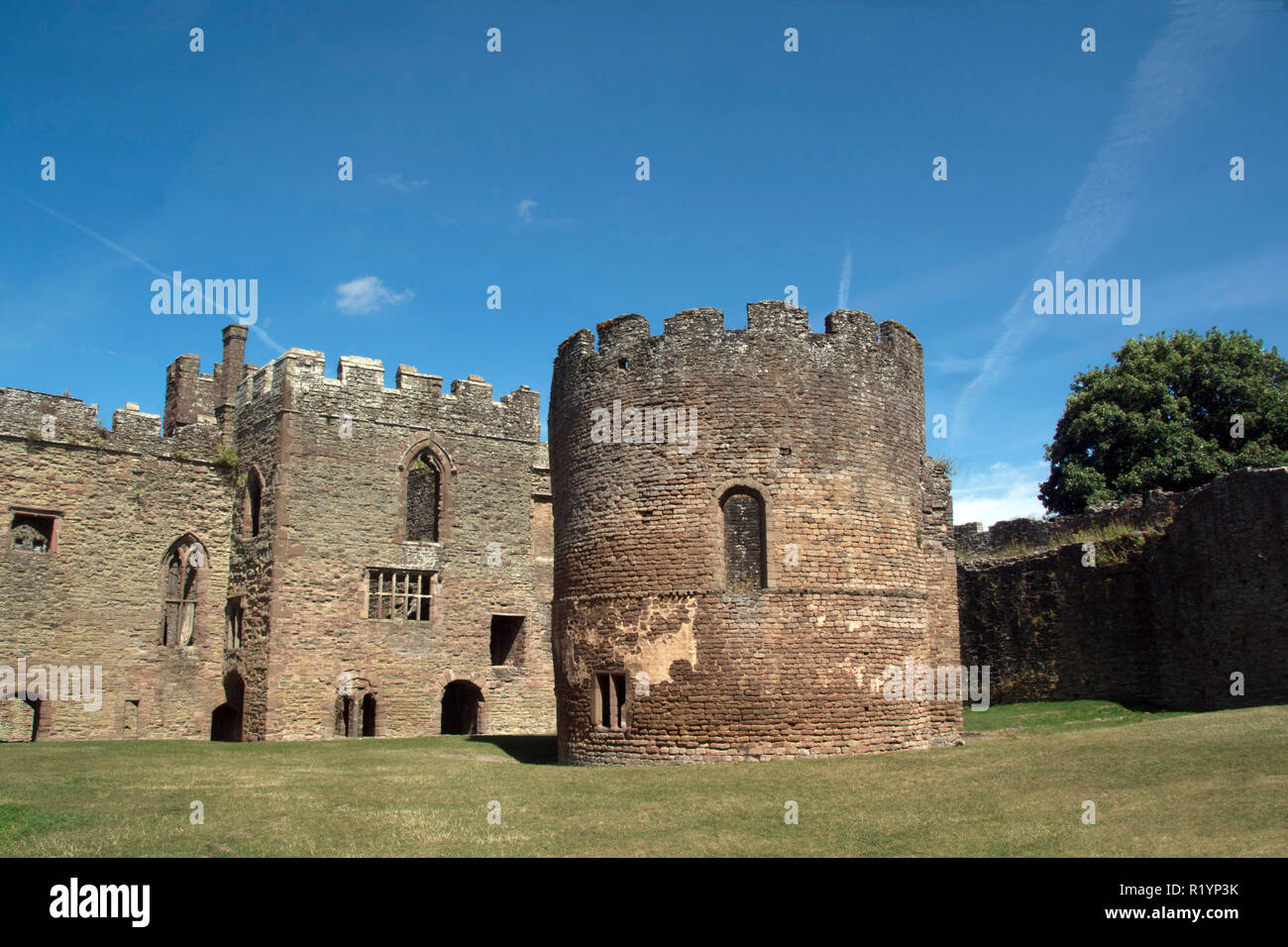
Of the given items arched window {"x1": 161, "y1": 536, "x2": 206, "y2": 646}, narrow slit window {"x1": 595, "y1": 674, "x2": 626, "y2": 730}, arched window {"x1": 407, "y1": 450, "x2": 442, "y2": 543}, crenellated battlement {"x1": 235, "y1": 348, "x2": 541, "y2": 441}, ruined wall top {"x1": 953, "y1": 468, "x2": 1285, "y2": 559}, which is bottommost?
narrow slit window {"x1": 595, "y1": 674, "x2": 626, "y2": 730}

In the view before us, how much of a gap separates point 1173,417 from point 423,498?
76.4ft

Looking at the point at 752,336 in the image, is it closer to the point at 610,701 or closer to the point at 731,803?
the point at 610,701

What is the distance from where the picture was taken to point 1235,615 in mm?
19578

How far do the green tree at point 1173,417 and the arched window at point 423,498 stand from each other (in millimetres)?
19239

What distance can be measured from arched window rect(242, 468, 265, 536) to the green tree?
2373 cm

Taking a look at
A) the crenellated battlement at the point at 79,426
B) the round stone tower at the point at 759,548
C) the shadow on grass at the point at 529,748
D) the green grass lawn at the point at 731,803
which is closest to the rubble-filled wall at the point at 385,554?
the crenellated battlement at the point at 79,426

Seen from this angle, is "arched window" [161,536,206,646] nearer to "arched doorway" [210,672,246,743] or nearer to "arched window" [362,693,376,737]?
"arched doorway" [210,672,246,743]

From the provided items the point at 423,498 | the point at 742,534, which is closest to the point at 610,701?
the point at 742,534

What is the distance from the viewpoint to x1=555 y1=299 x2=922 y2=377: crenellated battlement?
17094 mm

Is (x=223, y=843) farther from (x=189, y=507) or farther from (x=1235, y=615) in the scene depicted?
(x=189, y=507)

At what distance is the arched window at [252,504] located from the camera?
91.7 ft

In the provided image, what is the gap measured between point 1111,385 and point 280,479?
25.4 meters

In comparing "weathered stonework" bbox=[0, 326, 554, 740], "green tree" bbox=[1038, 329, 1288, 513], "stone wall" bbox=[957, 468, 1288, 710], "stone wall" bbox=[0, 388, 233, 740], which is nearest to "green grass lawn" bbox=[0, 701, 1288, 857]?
"stone wall" bbox=[957, 468, 1288, 710]
